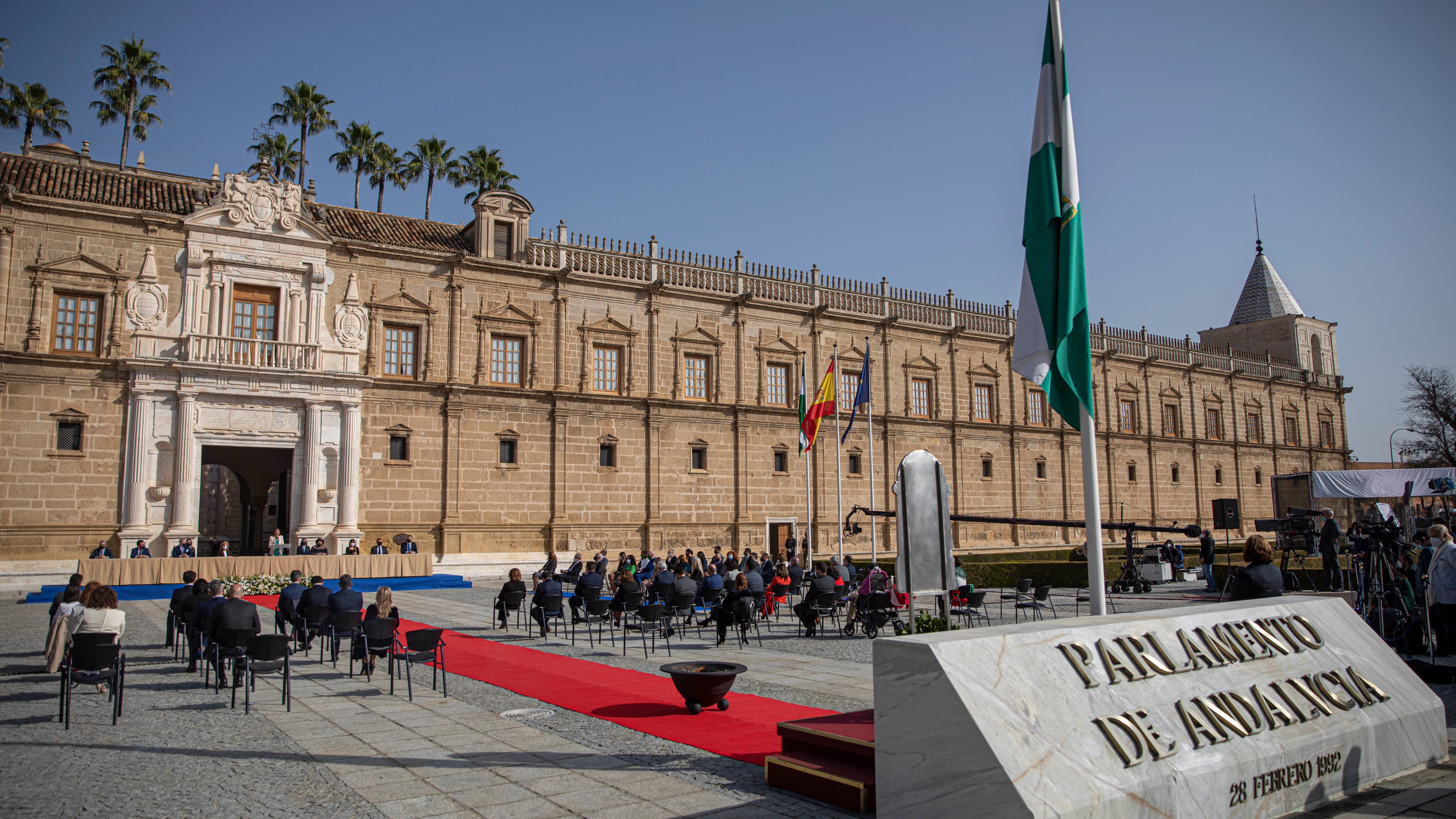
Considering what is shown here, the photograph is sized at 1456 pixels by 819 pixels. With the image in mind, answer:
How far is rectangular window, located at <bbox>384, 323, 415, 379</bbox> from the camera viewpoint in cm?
2456

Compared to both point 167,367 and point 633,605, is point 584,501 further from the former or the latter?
point 633,605

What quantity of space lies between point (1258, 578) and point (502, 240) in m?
23.8

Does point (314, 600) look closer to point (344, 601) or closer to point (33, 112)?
point (344, 601)

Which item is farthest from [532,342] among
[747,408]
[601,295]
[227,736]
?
[227,736]

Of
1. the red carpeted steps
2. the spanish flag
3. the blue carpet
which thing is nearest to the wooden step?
the red carpeted steps

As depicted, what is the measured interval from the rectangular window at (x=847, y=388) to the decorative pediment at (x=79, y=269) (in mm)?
22841

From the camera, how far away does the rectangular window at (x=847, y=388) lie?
32.5 m

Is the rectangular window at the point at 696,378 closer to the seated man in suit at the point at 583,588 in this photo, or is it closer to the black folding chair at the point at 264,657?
the seated man in suit at the point at 583,588

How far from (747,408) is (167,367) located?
17.3 metres

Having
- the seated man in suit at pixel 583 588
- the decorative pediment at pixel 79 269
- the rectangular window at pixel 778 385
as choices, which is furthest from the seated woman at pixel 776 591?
the decorative pediment at pixel 79 269

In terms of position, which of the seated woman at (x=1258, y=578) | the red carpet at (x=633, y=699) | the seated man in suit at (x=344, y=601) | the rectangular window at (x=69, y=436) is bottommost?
the red carpet at (x=633, y=699)

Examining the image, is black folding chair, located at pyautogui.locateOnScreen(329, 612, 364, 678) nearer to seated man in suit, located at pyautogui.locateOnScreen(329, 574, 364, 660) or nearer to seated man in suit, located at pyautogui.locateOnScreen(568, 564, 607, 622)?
seated man in suit, located at pyautogui.locateOnScreen(329, 574, 364, 660)

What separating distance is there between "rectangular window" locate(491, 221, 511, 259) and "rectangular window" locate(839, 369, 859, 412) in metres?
13.2

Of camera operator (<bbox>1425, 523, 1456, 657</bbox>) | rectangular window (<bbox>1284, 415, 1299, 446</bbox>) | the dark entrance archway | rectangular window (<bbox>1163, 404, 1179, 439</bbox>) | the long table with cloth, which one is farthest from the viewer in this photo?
rectangular window (<bbox>1284, 415, 1299, 446</bbox>)
